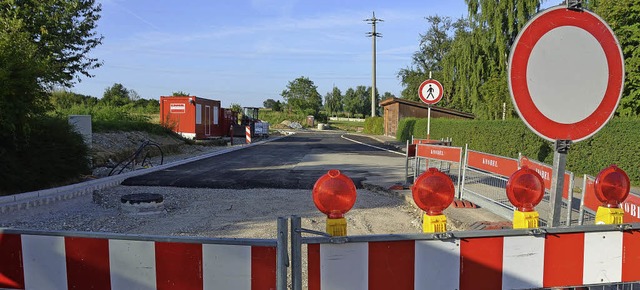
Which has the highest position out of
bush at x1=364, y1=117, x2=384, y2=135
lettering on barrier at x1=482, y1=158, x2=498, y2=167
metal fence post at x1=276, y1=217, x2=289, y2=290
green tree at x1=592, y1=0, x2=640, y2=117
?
green tree at x1=592, y1=0, x2=640, y2=117

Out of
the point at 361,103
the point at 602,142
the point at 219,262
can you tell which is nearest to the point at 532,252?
the point at 219,262

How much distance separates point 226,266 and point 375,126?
49797mm

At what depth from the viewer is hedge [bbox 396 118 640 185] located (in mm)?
10172

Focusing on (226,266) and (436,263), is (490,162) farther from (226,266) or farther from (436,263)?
(226,266)

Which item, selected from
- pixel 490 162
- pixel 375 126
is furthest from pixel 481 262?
pixel 375 126

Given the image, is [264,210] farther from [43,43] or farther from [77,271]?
[43,43]

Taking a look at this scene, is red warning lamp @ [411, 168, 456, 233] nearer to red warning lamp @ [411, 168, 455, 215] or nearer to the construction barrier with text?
red warning lamp @ [411, 168, 455, 215]

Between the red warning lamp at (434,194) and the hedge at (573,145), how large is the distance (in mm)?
9975

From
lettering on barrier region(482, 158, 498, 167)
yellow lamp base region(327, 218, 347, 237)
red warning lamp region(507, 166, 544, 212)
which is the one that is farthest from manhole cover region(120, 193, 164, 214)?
red warning lamp region(507, 166, 544, 212)

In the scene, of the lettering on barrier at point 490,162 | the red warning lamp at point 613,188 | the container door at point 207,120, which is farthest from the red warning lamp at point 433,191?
the container door at point 207,120

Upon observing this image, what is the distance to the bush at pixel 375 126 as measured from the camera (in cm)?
4950

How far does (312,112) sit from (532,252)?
8598cm

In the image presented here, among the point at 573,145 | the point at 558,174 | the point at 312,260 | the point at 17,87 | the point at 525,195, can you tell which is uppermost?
the point at 17,87

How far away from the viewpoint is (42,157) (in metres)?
8.55
